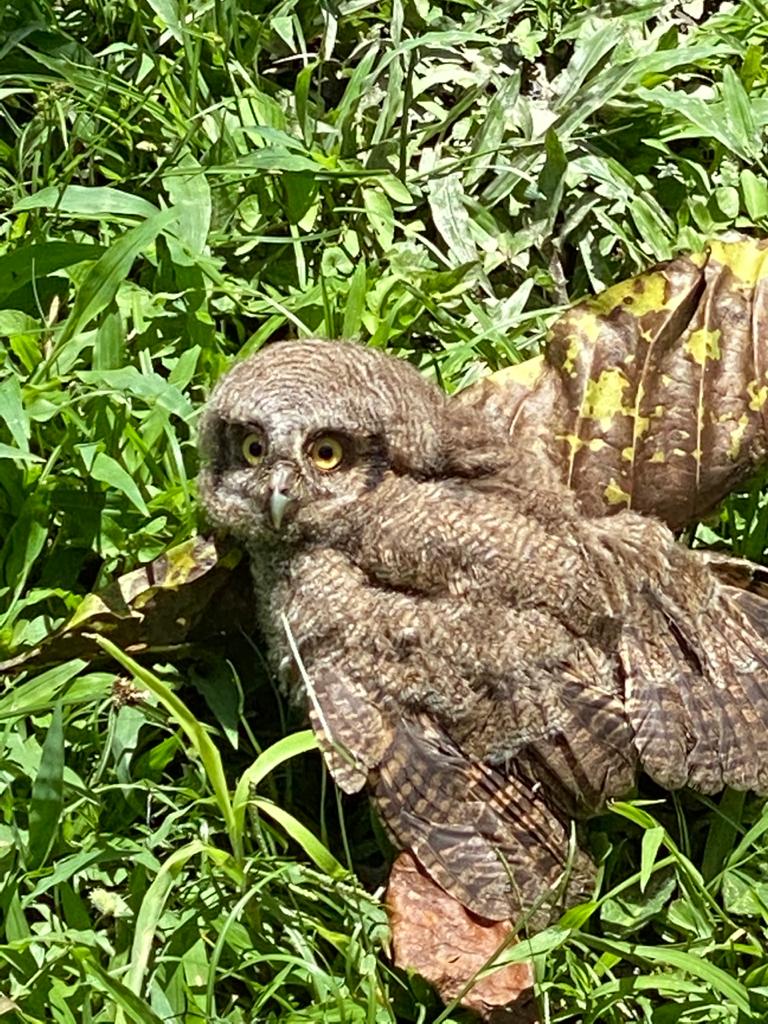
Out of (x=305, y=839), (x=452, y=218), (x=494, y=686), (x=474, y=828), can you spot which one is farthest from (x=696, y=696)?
(x=452, y=218)

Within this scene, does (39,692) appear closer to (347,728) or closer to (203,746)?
(203,746)

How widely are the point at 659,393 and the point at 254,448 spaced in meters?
1.02

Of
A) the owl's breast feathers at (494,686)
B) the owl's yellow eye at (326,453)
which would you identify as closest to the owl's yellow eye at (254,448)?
the owl's yellow eye at (326,453)

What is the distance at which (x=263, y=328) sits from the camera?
4.17 meters

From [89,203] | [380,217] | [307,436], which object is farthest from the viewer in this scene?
[380,217]

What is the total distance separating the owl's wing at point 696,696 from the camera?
11.5 ft

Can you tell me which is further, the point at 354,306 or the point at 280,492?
the point at 354,306

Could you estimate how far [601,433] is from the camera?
3979mm

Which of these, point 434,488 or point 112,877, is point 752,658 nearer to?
point 434,488

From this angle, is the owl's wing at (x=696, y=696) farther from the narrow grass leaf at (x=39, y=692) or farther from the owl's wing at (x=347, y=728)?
the narrow grass leaf at (x=39, y=692)

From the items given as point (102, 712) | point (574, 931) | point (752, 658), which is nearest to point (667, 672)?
point (752, 658)

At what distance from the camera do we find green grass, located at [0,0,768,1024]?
3.40 metres

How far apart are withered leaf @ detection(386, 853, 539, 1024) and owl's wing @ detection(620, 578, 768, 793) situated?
1.63 feet

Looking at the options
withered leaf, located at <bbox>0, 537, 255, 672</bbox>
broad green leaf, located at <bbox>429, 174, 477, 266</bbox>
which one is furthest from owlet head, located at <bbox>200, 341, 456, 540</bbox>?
broad green leaf, located at <bbox>429, 174, 477, 266</bbox>
